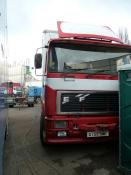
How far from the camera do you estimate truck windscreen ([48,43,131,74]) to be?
7.10 m

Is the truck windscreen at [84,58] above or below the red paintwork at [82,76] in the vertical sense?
above

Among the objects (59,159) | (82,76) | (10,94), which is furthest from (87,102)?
(10,94)

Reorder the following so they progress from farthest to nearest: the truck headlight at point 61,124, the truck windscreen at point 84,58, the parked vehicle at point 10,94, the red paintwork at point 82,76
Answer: the truck windscreen at point 84,58 → the red paintwork at point 82,76 → the truck headlight at point 61,124 → the parked vehicle at point 10,94

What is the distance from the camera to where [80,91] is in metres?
7.02

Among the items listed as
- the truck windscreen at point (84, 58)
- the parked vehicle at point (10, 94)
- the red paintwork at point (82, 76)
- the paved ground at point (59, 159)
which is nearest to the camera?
the paved ground at point (59, 159)

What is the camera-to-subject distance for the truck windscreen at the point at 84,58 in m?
7.10

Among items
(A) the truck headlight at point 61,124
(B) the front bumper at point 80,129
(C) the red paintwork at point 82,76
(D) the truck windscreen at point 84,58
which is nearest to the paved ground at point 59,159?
(B) the front bumper at point 80,129

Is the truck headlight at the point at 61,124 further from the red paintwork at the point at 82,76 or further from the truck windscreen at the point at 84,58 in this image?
the truck windscreen at the point at 84,58

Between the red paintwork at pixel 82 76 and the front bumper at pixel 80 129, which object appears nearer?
the front bumper at pixel 80 129

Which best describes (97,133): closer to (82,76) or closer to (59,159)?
(59,159)

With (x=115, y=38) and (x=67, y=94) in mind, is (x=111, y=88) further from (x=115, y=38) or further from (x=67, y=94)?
(x=115, y=38)

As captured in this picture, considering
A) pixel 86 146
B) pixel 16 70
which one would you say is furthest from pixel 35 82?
pixel 86 146

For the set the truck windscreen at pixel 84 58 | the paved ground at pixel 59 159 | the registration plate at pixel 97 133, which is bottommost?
the paved ground at pixel 59 159

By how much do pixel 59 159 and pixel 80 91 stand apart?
1.56m
